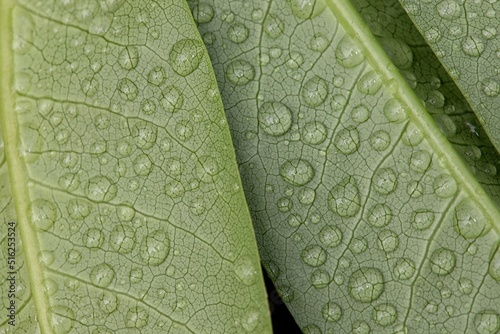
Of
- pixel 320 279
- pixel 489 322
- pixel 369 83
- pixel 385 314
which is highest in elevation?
pixel 369 83

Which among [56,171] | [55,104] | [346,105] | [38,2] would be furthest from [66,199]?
[346,105]

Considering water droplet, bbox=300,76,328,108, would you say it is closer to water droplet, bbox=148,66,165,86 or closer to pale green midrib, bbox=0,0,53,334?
water droplet, bbox=148,66,165,86

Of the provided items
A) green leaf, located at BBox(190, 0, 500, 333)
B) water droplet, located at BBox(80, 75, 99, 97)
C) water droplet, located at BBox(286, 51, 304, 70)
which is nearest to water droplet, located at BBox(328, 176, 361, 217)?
green leaf, located at BBox(190, 0, 500, 333)

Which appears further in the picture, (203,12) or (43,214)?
(203,12)

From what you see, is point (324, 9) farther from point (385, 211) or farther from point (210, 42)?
point (385, 211)

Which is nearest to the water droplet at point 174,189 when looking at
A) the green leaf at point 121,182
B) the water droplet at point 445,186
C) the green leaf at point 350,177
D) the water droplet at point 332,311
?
the green leaf at point 121,182

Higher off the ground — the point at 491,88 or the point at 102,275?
the point at 102,275

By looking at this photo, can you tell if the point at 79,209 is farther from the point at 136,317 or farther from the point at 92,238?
the point at 136,317

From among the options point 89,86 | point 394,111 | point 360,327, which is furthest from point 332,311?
point 89,86
